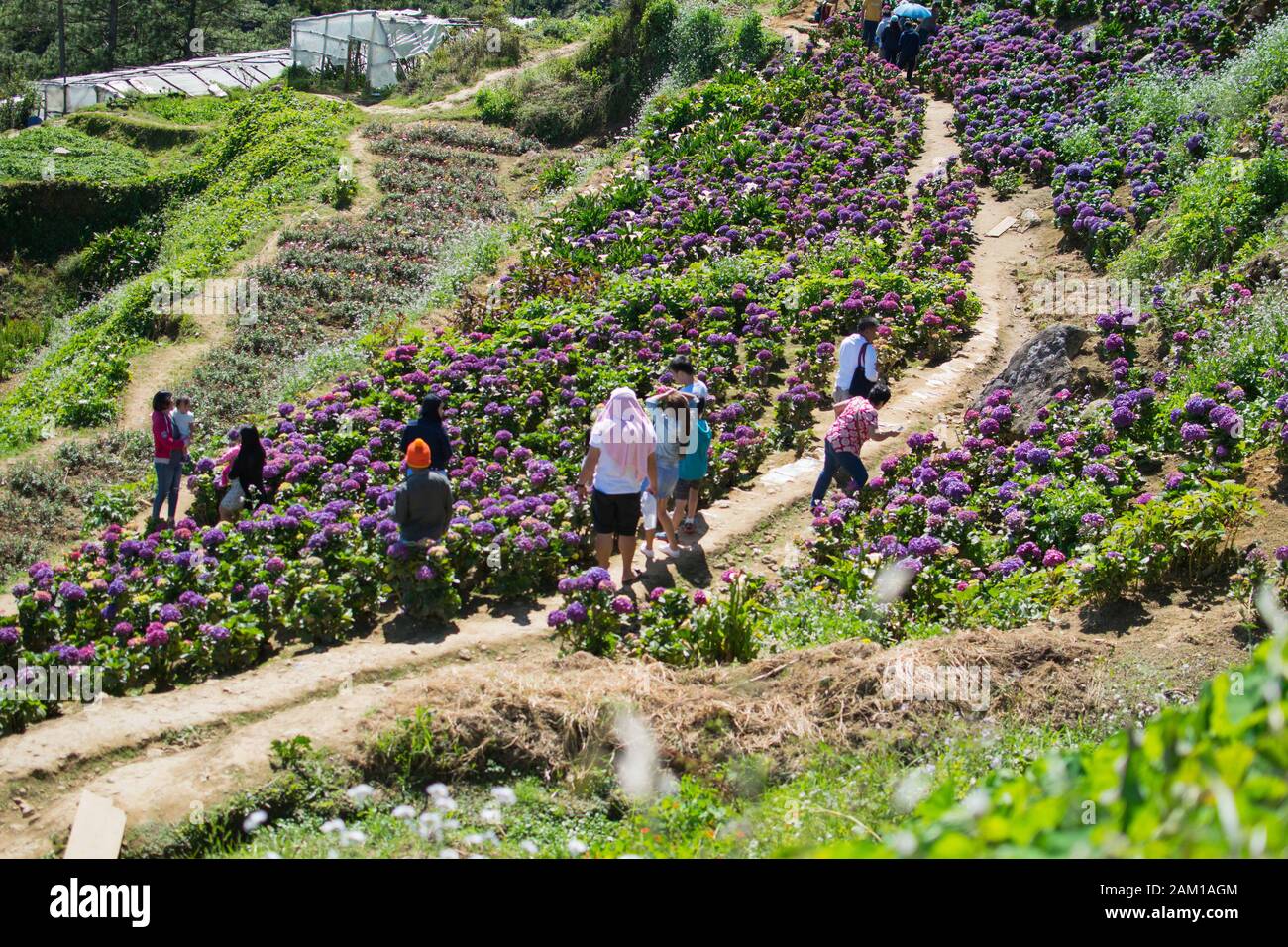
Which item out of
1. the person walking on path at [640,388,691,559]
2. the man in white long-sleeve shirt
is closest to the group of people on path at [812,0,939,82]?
the man in white long-sleeve shirt

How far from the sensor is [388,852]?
511 centimetres

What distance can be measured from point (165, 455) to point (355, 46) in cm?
2520

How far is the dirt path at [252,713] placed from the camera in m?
6.07

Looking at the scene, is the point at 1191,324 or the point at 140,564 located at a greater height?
the point at 1191,324

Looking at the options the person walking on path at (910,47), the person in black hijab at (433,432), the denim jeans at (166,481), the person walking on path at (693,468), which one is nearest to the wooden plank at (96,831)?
the person in black hijab at (433,432)

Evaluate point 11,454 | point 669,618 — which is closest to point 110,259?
point 11,454

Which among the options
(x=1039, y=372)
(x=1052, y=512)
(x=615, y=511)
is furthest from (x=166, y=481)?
(x=1039, y=372)

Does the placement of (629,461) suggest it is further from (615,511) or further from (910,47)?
(910,47)

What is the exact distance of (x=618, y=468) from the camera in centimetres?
817

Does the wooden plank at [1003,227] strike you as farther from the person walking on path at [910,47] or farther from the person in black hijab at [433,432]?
the person in black hijab at [433,432]

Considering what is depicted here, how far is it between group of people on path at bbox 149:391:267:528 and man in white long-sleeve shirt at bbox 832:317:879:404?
5.15 metres

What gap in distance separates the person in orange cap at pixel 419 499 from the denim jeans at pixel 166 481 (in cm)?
354
